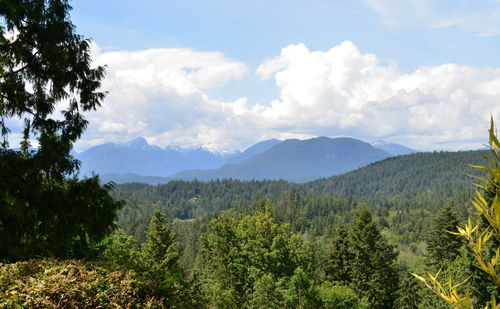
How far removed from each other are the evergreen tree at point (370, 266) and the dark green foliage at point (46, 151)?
2892 centimetres

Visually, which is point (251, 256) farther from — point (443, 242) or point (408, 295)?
point (443, 242)

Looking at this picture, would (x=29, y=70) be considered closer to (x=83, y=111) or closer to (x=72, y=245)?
(x=83, y=111)

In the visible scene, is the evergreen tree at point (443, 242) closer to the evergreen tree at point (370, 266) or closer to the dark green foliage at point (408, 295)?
the dark green foliage at point (408, 295)

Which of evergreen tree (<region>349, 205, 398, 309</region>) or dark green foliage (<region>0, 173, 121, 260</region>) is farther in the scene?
evergreen tree (<region>349, 205, 398, 309</region>)

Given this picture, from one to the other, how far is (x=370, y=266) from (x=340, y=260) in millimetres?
2874


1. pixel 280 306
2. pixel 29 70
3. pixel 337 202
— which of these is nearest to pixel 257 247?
pixel 280 306

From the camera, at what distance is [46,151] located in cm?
875

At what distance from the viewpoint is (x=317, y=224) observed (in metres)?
141

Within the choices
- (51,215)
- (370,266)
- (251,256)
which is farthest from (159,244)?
(370,266)

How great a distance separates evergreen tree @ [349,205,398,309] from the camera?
32625 mm

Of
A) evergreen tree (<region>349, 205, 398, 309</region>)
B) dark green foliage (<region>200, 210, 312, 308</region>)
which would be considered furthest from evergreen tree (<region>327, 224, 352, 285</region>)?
dark green foliage (<region>200, 210, 312, 308</region>)

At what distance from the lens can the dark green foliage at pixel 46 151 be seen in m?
8.00

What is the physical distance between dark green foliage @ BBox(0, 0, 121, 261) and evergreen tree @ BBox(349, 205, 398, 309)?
94.9ft

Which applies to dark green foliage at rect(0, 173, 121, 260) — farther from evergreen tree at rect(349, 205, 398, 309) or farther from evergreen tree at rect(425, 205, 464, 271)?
evergreen tree at rect(425, 205, 464, 271)
